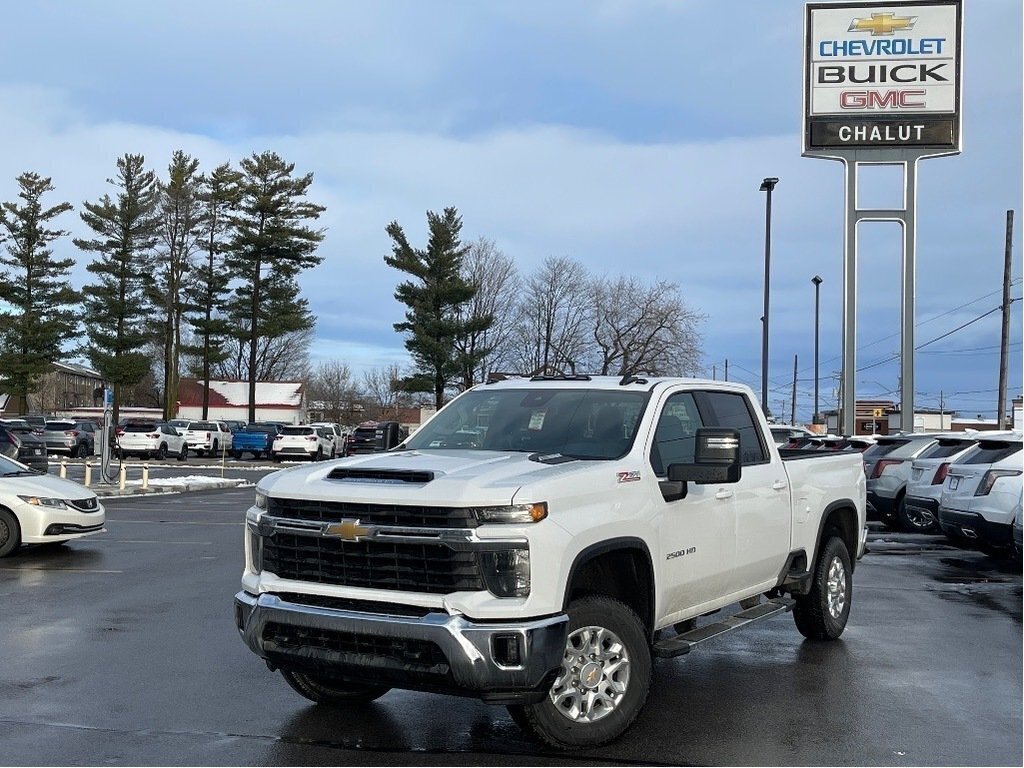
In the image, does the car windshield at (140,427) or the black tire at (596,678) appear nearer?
the black tire at (596,678)

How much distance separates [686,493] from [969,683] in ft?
8.71

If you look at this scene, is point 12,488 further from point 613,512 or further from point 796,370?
point 796,370

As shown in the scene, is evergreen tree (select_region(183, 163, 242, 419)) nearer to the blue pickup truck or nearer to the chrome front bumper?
the blue pickup truck

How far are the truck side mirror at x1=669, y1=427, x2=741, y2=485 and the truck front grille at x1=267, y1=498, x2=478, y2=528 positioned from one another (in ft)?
4.87

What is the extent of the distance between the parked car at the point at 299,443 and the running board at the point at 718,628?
3718 cm

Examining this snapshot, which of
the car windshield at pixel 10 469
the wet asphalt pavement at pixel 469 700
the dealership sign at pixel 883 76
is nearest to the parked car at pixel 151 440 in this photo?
the dealership sign at pixel 883 76

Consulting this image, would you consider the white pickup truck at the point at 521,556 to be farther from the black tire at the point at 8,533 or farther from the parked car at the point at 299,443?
the parked car at the point at 299,443

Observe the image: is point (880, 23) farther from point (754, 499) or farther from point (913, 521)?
point (754, 499)

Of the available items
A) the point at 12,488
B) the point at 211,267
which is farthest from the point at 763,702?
the point at 211,267

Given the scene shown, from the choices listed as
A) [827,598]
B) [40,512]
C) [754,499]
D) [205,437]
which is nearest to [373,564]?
[754,499]

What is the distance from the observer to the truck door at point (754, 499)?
23.1ft

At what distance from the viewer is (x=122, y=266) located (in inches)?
2415

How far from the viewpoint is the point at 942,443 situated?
54.1 feet

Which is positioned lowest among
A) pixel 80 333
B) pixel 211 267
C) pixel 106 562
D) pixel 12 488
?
pixel 106 562
